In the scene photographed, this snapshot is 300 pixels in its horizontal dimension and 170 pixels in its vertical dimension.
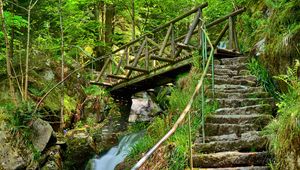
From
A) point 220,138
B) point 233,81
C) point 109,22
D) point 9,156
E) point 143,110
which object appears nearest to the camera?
point 220,138

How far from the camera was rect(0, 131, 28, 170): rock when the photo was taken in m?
6.77

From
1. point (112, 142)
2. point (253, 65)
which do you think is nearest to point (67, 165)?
point (112, 142)

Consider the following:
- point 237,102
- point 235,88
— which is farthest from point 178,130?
point 235,88

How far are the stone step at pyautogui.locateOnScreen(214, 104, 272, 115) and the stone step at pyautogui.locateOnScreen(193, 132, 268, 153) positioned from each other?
0.87 m

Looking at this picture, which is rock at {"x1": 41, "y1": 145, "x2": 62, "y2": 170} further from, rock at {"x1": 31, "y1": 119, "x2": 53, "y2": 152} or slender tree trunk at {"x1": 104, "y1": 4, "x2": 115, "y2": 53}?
slender tree trunk at {"x1": 104, "y1": 4, "x2": 115, "y2": 53}

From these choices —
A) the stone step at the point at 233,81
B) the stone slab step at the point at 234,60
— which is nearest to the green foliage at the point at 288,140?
the stone step at the point at 233,81

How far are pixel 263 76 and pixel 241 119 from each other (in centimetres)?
152

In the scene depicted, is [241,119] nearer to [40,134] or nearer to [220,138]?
[220,138]

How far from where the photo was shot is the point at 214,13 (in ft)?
41.8

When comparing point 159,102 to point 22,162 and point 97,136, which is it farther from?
point 22,162

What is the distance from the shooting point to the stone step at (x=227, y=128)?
529 centimetres

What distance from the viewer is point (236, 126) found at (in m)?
5.36

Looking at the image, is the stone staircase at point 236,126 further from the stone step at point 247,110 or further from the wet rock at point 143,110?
the wet rock at point 143,110

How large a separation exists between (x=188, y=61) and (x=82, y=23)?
521 cm
